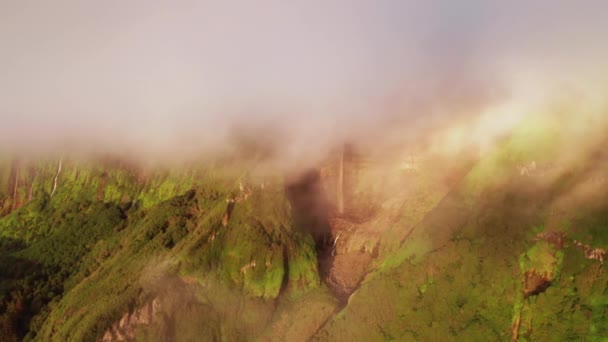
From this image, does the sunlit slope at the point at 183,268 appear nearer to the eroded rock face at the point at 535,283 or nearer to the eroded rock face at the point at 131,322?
the eroded rock face at the point at 131,322

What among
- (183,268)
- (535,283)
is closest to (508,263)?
(535,283)

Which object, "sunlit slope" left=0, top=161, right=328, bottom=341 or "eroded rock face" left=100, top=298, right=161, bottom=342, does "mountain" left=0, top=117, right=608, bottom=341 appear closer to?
"eroded rock face" left=100, top=298, right=161, bottom=342

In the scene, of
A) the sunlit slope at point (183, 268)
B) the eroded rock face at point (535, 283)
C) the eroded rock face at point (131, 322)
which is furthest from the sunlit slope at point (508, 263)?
the eroded rock face at point (131, 322)

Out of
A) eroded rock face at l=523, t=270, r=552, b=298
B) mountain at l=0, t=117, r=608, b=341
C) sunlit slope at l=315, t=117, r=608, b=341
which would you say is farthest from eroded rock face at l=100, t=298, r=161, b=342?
eroded rock face at l=523, t=270, r=552, b=298

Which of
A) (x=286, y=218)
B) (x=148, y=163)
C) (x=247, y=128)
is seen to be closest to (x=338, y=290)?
(x=286, y=218)

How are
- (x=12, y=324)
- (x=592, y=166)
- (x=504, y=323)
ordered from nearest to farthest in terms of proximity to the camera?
(x=504, y=323), (x=592, y=166), (x=12, y=324)

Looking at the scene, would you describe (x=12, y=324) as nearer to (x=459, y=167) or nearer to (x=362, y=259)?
(x=362, y=259)
